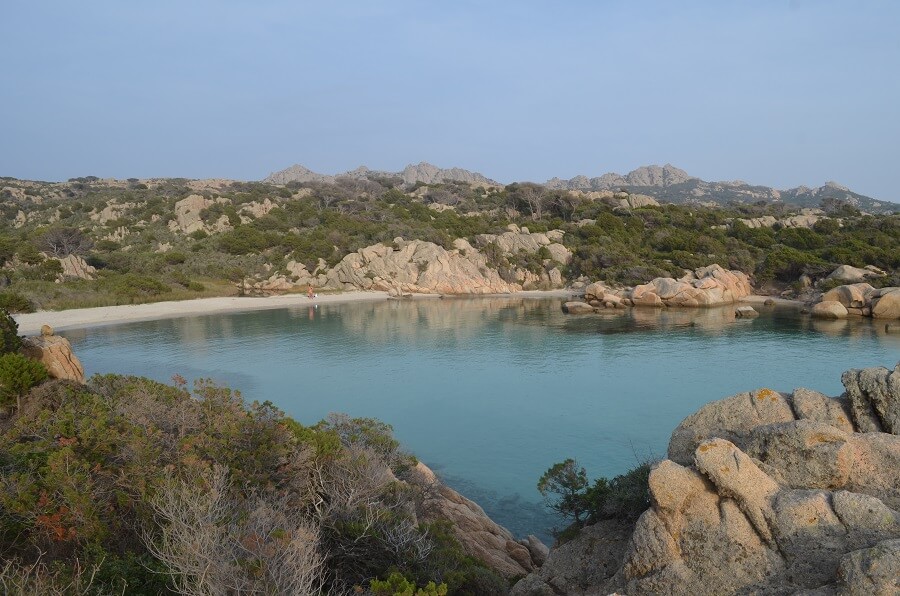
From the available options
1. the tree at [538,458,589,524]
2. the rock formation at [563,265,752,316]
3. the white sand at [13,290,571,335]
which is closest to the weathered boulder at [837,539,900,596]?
the tree at [538,458,589,524]

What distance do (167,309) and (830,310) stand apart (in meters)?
42.6

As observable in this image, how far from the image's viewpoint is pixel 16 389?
34.8ft

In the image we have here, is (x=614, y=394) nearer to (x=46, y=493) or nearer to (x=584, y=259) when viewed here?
(x=46, y=493)

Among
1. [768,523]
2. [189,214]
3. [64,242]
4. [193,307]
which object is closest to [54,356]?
[768,523]

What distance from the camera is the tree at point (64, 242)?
5097cm

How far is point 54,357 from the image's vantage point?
13172 mm

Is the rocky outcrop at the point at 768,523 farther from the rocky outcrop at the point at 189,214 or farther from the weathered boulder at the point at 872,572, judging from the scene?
the rocky outcrop at the point at 189,214

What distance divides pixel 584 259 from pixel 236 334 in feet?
119

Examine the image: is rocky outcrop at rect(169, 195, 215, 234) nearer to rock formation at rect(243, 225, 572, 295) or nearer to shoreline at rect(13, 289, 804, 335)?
rock formation at rect(243, 225, 572, 295)

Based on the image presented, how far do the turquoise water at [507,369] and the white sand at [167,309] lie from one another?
1871 mm

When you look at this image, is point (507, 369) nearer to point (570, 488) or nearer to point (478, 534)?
point (478, 534)

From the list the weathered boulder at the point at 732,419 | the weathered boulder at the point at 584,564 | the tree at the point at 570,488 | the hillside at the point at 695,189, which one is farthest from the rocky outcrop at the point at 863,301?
the hillside at the point at 695,189

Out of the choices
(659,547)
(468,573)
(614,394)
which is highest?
(659,547)

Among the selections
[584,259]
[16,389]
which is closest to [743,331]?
[584,259]
